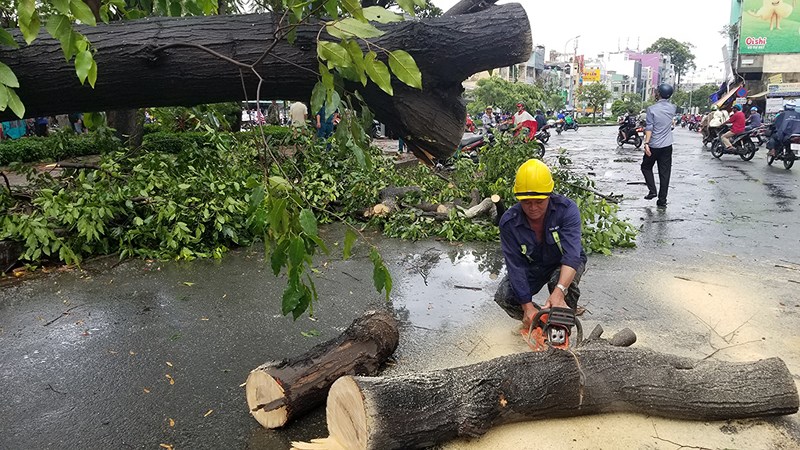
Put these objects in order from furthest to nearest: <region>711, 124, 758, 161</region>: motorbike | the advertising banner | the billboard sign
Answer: the billboard sign → the advertising banner → <region>711, 124, 758, 161</region>: motorbike

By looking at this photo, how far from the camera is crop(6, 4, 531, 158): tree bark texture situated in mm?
2643

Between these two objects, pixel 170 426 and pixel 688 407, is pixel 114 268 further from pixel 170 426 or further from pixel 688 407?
pixel 688 407

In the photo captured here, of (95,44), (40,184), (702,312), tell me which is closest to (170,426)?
(95,44)

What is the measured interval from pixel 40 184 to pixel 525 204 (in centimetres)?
569

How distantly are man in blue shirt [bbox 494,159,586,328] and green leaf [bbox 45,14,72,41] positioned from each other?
2.40 m

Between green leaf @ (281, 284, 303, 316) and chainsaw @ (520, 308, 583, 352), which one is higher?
green leaf @ (281, 284, 303, 316)

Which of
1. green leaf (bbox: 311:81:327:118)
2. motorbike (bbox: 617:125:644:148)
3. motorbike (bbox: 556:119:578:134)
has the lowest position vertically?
motorbike (bbox: 556:119:578:134)

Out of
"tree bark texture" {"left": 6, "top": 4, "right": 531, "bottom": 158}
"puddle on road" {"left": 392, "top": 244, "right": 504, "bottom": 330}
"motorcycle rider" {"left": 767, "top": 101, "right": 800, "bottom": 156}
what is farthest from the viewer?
"motorcycle rider" {"left": 767, "top": 101, "right": 800, "bottom": 156}

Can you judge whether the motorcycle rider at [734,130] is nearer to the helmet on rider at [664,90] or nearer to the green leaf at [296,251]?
the helmet on rider at [664,90]

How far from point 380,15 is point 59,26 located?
875 mm

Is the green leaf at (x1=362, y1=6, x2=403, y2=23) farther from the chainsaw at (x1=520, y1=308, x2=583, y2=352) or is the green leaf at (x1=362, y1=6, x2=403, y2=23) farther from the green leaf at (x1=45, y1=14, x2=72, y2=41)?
the chainsaw at (x1=520, y1=308, x2=583, y2=352)

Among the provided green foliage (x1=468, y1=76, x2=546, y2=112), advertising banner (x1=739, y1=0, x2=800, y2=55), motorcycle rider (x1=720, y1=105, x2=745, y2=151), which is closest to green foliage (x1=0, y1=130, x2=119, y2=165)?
motorcycle rider (x1=720, y1=105, x2=745, y2=151)

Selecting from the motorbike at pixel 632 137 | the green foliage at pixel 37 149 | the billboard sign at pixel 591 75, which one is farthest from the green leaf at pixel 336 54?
the billboard sign at pixel 591 75

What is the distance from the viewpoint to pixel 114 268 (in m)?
5.40
